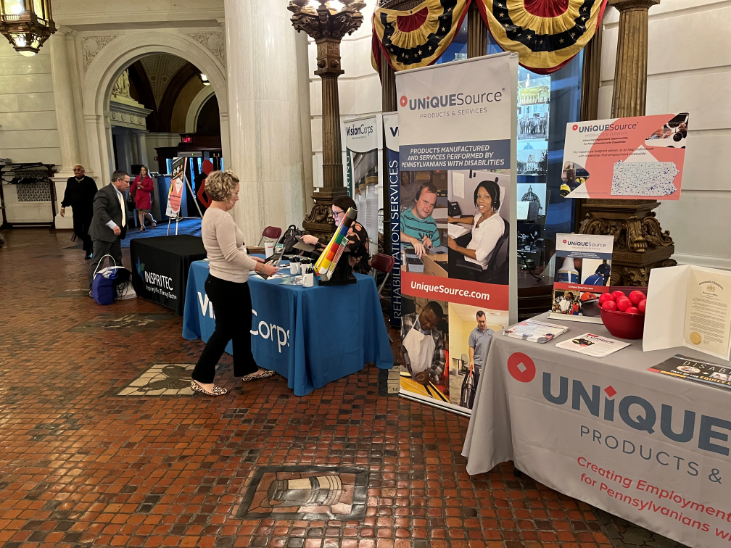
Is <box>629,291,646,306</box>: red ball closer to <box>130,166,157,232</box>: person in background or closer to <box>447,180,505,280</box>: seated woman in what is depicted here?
<box>447,180,505,280</box>: seated woman

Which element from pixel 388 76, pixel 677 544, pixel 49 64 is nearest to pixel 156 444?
pixel 677 544

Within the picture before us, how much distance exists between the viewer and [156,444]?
10.2ft

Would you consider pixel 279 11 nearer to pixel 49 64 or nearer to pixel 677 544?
pixel 677 544

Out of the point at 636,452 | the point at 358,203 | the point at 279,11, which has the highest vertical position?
the point at 279,11

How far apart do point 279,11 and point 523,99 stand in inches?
121

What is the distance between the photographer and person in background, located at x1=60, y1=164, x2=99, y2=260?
9.38m

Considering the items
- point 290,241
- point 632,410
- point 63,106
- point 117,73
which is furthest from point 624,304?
point 63,106

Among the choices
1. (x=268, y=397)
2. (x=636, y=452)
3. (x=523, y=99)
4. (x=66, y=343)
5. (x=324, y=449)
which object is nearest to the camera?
(x=636, y=452)

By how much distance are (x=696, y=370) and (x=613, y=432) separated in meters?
0.41

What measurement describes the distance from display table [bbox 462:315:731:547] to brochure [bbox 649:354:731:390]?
36mm

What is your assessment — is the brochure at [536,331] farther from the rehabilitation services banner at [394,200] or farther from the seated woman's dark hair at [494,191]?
the rehabilitation services banner at [394,200]

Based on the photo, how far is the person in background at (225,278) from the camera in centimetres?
346

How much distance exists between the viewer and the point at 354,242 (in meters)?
3.77

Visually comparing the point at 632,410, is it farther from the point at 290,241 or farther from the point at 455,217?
the point at 290,241
